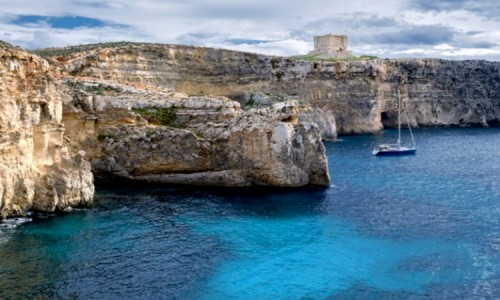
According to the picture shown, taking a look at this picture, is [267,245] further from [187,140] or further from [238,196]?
[187,140]

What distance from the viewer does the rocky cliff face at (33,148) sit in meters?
38.5

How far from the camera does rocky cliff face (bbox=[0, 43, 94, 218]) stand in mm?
38500

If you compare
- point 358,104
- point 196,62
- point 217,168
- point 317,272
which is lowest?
point 317,272

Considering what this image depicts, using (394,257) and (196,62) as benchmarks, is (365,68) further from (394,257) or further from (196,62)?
(394,257)

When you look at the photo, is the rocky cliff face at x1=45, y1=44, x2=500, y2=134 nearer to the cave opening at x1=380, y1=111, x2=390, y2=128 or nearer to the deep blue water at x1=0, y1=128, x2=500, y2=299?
the cave opening at x1=380, y1=111, x2=390, y2=128

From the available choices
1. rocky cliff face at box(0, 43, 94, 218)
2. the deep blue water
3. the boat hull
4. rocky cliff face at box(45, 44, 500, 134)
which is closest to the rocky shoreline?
rocky cliff face at box(0, 43, 94, 218)

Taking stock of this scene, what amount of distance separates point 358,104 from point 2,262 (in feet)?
284

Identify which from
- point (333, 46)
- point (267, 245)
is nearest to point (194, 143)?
point (267, 245)

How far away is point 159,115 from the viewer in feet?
181

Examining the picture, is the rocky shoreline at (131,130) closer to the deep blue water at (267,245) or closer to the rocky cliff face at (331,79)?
the rocky cliff face at (331,79)

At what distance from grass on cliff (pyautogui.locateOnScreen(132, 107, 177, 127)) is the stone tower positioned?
72.9 m

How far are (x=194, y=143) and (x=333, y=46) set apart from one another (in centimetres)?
7697

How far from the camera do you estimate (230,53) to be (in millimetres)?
96688

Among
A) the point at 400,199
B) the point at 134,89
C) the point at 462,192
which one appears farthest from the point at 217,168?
the point at 462,192
